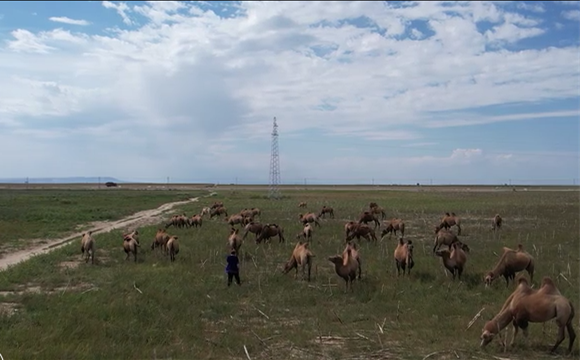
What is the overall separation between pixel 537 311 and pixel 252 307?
20.4 ft

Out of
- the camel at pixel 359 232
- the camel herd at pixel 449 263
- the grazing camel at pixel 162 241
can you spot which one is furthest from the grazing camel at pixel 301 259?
the camel at pixel 359 232

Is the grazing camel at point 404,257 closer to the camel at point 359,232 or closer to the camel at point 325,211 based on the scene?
the camel at point 359,232

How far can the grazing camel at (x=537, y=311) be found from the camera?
8766mm

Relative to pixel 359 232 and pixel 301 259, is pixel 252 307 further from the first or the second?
pixel 359 232

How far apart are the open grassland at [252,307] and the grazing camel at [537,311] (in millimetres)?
345


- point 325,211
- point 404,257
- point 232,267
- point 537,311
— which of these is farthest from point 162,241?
point 325,211

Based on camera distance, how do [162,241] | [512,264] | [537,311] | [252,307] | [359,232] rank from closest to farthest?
1. [537,311]
2. [252,307]
3. [512,264]
4. [162,241]
5. [359,232]

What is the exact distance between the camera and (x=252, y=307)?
12.5m

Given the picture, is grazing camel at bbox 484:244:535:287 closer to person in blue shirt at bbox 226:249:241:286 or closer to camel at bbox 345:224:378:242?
person in blue shirt at bbox 226:249:241:286

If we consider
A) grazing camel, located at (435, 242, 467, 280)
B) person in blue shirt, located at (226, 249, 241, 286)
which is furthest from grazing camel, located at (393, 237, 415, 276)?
person in blue shirt, located at (226, 249, 241, 286)

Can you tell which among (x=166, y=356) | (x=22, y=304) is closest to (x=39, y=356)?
(x=166, y=356)

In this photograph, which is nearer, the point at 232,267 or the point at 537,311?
the point at 537,311

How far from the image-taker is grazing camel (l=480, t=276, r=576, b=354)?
8766 mm

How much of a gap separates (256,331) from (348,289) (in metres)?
4.27
